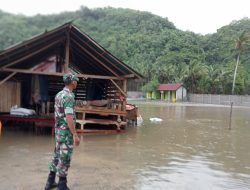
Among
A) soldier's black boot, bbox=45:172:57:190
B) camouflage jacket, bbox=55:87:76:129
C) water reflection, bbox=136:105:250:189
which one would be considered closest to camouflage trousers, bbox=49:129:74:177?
camouflage jacket, bbox=55:87:76:129

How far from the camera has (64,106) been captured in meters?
5.38

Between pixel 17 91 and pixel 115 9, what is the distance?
4600 inches

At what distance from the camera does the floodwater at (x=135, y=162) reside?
663 centimetres

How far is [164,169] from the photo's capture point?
809cm

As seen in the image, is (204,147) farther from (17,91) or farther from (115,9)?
(115,9)

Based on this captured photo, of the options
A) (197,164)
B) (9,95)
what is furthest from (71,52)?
(197,164)

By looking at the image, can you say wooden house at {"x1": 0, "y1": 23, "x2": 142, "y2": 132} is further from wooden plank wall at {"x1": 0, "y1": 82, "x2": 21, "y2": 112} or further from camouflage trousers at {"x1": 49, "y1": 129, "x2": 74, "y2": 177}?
camouflage trousers at {"x1": 49, "y1": 129, "x2": 74, "y2": 177}

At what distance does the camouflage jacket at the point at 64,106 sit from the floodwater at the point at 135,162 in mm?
1302

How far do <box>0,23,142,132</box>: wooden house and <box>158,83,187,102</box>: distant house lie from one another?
43107 millimetres

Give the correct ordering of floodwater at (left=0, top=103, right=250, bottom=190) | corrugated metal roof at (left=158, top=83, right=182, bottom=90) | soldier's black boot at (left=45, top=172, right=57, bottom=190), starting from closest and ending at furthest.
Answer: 1. soldier's black boot at (left=45, top=172, right=57, bottom=190)
2. floodwater at (left=0, top=103, right=250, bottom=190)
3. corrugated metal roof at (left=158, top=83, right=182, bottom=90)

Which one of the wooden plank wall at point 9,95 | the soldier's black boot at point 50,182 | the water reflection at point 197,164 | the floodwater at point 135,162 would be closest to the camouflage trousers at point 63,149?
the soldier's black boot at point 50,182

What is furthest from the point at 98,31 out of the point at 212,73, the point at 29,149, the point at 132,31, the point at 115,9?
the point at 29,149

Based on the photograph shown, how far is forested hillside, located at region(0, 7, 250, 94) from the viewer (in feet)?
108

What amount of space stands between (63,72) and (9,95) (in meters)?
2.73
